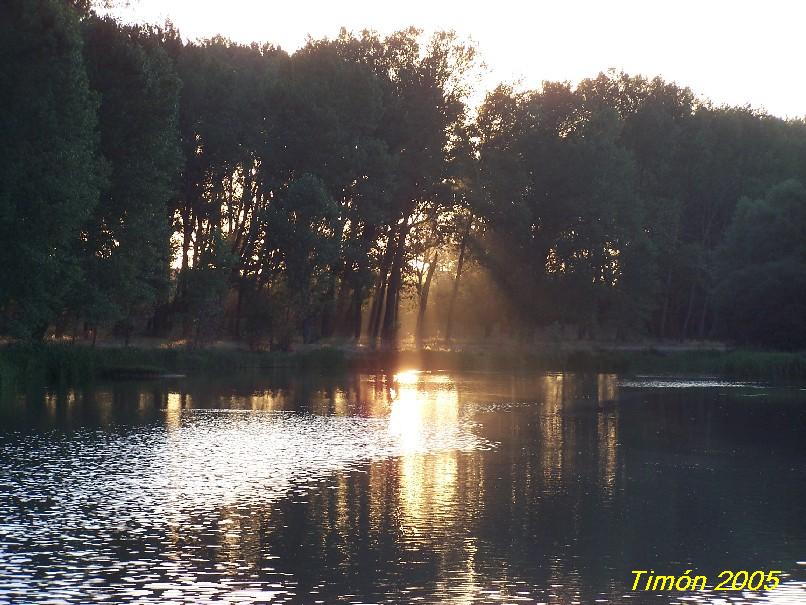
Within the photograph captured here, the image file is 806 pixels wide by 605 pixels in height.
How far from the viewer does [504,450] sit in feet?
100

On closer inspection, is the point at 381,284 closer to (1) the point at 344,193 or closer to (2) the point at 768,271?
(1) the point at 344,193

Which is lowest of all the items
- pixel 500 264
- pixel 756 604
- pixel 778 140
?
pixel 756 604

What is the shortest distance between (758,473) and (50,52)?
120 feet

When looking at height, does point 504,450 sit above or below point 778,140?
below

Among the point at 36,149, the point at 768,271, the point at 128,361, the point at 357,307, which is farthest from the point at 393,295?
the point at 36,149

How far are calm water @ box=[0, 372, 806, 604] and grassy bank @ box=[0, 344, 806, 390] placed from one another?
1141cm

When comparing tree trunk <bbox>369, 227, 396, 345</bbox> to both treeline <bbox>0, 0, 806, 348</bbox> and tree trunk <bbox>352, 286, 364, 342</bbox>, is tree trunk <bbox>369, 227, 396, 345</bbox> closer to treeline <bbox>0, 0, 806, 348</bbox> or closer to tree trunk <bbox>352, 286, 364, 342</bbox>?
treeline <bbox>0, 0, 806, 348</bbox>

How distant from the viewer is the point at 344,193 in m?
81.8

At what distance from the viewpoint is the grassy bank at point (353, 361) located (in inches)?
2078

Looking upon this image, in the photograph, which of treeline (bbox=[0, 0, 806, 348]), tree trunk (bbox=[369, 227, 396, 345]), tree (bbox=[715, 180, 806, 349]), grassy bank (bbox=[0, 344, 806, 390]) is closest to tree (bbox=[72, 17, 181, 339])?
treeline (bbox=[0, 0, 806, 348])

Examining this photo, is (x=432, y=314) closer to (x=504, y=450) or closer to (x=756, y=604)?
(x=504, y=450)

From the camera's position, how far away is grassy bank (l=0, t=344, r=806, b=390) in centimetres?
5278

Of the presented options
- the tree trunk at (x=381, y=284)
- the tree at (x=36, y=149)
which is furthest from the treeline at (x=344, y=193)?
the tree trunk at (x=381, y=284)

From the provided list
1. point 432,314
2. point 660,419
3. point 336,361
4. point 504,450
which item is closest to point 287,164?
point 336,361
